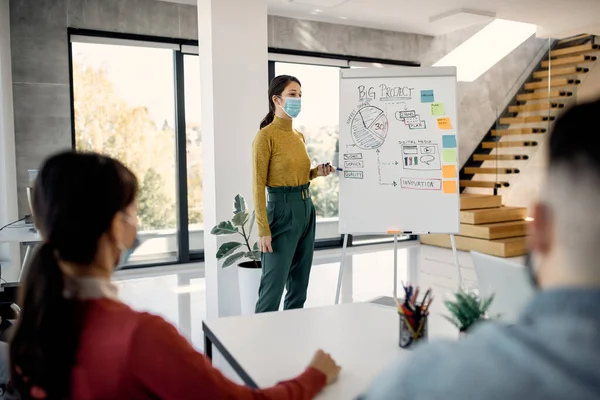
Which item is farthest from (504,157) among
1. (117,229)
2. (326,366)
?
(117,229)

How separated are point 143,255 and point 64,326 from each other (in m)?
4.91

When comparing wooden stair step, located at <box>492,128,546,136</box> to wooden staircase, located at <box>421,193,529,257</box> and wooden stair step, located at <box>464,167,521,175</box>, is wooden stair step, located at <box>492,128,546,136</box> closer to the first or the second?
wooden stair step, located at <box>464,167,521,175</box>

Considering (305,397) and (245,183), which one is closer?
(305,397)

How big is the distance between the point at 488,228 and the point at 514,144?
1590 mm

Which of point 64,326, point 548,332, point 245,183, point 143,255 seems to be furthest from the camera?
point 143,255

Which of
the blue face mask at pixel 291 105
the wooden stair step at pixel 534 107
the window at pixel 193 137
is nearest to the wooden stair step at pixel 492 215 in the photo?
the wooden stair step at pixel 534 107

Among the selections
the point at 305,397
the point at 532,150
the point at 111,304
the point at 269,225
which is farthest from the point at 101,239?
the point at 532,150

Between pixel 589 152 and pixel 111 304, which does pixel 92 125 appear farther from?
pixel 589 152

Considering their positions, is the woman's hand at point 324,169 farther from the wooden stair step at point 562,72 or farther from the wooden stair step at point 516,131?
the wooden stair step at point 562,72

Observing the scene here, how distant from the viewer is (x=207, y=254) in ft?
13.7

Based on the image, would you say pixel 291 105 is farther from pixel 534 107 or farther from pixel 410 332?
pixel 534 107

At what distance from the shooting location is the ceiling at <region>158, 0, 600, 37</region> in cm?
561

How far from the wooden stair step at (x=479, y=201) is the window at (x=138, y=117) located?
11.8 feet

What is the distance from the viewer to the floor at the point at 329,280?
421cm
